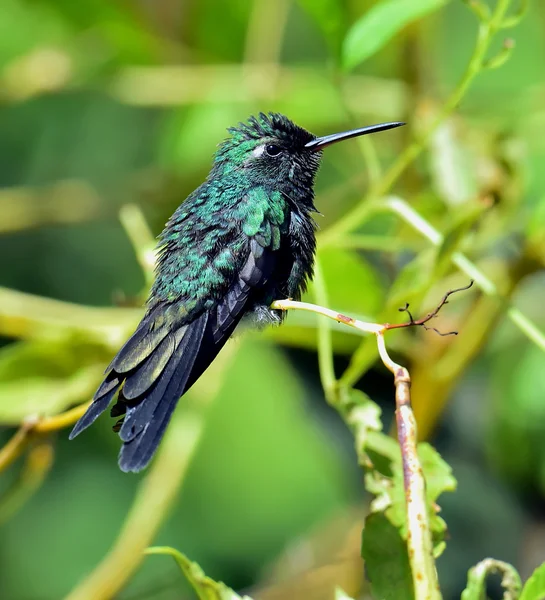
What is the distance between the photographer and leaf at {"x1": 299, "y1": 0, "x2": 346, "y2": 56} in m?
1.63

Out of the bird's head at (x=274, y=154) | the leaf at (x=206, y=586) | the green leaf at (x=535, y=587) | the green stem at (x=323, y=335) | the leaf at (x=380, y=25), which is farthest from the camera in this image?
the bird's head at (x=274, y=154)

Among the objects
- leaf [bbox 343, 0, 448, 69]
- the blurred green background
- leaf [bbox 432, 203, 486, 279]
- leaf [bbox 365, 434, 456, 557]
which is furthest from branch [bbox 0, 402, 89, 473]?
leaf [bbox 343, 0, 448, 69]

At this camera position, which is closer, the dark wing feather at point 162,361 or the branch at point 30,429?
the dark wing feather at point 162,361

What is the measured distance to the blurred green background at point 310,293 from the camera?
6.18ft

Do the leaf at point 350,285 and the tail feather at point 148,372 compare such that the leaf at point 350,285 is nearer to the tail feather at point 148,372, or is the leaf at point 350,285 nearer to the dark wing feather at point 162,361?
the dark wing feather at point 162,361

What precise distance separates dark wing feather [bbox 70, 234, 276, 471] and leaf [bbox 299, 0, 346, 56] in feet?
1.33

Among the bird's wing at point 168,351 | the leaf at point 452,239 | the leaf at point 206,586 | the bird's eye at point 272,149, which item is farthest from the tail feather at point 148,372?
the bird's eye at point 272,149

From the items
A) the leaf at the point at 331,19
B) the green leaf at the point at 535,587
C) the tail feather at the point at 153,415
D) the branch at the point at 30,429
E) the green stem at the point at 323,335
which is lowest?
the green leaf at the point at 535,587

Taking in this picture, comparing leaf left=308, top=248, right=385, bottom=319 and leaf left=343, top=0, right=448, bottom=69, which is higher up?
leaf left=343, top=0, right=448, bottom=69

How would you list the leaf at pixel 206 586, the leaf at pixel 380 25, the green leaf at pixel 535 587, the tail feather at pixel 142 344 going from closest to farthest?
the green leaf at pixel 535 587 < the leaf at pixel 206 586 < the tail feather at pixel 142 344 < the leaf at pixel 380 25

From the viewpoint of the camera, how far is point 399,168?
160cm

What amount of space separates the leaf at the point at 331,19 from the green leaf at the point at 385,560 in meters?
0.85

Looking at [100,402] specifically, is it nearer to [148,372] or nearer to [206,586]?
[148,372]

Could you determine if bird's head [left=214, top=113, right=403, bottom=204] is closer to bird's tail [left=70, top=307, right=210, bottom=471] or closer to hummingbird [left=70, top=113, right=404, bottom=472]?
hummingbird [left=70, top=113, right=404, bottom=472]
